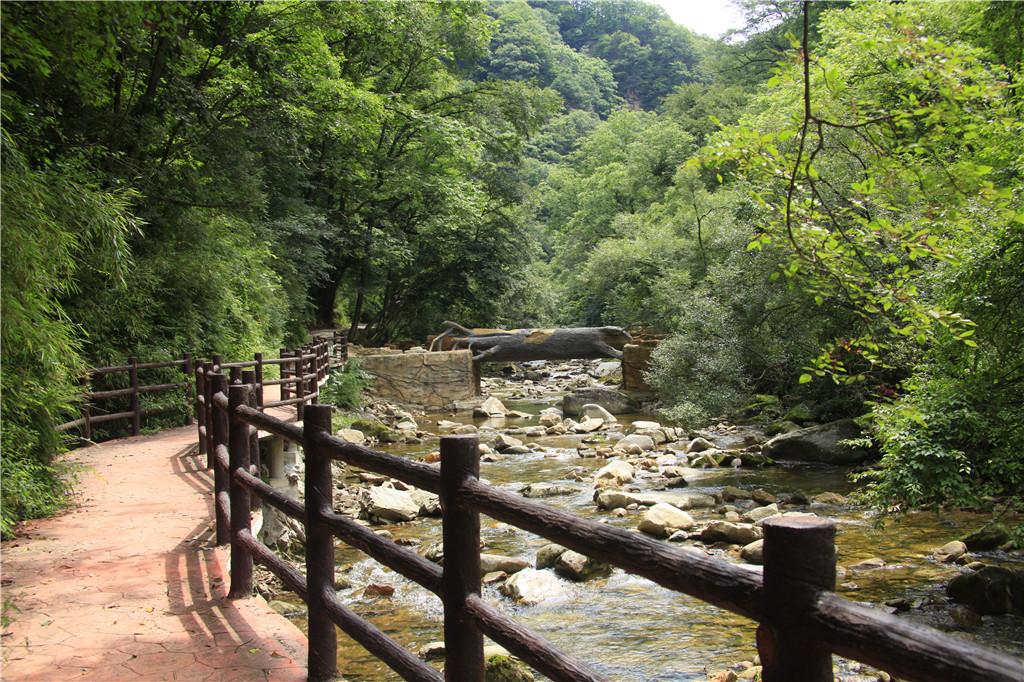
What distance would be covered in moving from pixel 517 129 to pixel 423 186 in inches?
227

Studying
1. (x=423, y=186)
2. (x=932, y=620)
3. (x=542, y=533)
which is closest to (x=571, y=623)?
(x=932, y=620)

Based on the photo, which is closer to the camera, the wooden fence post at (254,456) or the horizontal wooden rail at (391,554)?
the horizontal wooden rail at (391,554)

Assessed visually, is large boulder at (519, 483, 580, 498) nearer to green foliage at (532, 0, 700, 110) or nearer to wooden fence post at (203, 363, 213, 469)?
wooden fence post at (203, 363, 213, 469)

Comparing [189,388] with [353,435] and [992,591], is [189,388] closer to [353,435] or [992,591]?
[353,435]

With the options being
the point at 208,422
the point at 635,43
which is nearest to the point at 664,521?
the point at 208,422

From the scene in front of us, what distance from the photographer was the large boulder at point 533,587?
6504 millimetres

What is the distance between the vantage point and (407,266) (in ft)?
90.0

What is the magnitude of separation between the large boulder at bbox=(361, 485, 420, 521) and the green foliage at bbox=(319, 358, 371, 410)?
6128mm

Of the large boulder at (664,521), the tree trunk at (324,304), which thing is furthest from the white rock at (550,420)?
the tree trunk at (324,304)

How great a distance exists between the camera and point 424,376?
20234 mm

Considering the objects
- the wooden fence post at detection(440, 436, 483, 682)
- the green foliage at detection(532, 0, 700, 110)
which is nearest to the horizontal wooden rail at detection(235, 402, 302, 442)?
the wooden fence post at detection(440, 436, 483, 682)

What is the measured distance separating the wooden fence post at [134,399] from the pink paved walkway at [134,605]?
385 cm

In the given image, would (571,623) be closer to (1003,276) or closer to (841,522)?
(841,522)

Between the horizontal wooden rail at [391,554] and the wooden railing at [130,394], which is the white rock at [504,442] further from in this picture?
the horizontal wooden rail at [391,554]
